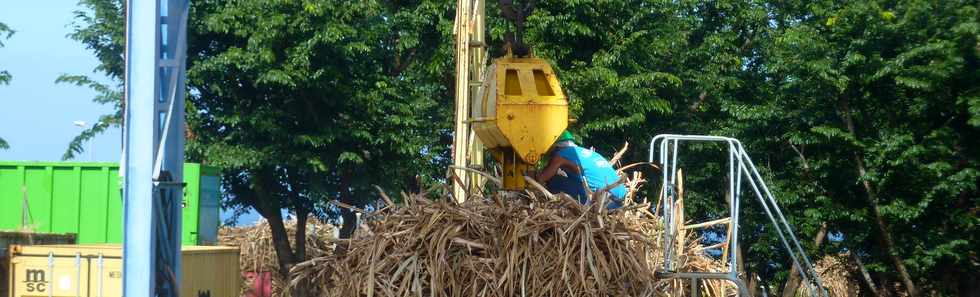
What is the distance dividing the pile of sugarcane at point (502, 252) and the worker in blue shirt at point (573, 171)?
1023 millimetres

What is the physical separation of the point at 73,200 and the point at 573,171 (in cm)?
814

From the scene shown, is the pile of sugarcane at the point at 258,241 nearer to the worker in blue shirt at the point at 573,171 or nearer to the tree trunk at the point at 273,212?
the tree trunk at the point at 273,212

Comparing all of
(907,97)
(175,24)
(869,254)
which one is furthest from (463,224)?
(869,254)

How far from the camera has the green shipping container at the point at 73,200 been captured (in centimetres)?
1486

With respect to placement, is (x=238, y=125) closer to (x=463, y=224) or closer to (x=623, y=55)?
(x=623, y=55)

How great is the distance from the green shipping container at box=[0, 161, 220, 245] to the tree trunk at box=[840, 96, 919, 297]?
29.0 feet

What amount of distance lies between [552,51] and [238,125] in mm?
5108

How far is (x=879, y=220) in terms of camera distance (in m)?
16.5

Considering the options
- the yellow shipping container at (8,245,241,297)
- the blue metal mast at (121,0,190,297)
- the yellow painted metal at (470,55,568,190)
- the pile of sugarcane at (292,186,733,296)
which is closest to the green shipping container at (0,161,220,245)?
the yellow shipping container at (8,245,241,297)

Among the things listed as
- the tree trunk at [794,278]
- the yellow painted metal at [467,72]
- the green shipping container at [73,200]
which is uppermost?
the yellow painted metal at [467,72]

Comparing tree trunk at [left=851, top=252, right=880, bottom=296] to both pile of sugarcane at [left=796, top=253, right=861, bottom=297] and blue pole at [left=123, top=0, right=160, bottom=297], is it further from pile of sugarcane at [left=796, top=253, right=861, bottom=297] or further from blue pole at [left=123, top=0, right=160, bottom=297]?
blue pole at [left=123, top=0, right=160, bottom=297]

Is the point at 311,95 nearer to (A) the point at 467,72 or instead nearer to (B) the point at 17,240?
(A) the point at 467,72

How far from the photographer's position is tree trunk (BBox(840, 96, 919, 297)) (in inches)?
651

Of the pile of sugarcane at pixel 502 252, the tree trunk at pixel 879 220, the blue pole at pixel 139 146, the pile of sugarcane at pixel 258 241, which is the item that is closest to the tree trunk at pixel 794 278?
the tree trunk at pixel 879 220
